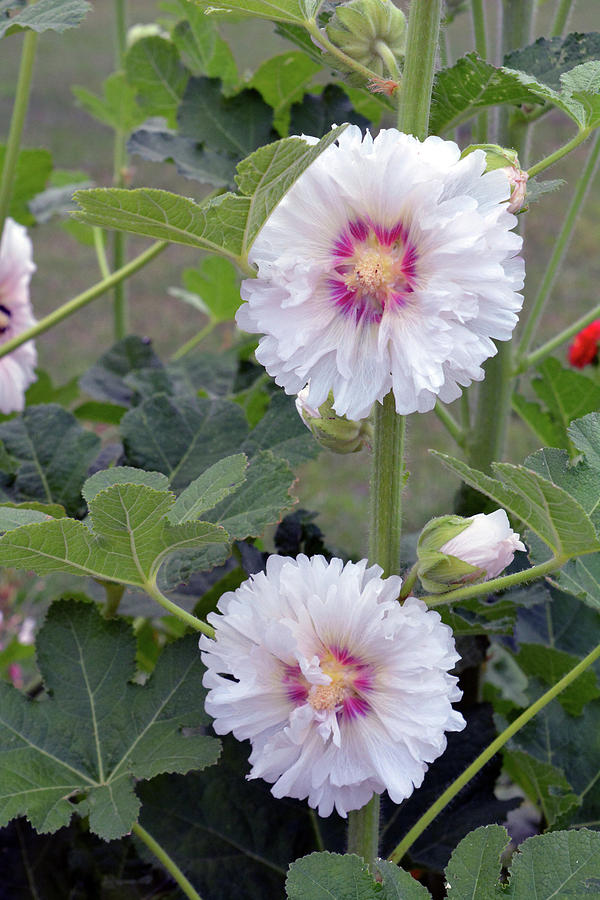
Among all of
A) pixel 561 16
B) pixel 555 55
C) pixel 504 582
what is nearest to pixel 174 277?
pixel 561 16

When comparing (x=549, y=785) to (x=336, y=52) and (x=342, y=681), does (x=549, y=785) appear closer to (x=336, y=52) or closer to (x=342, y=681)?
(x=342, y=681)

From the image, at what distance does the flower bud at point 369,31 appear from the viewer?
537 millimetres

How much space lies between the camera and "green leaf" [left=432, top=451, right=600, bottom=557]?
0.45 m

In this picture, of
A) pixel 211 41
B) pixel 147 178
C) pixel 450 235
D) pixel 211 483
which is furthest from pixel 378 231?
pixel 147 178

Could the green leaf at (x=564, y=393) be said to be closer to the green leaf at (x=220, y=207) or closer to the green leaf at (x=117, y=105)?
the green leaf at (x=220, y=207)

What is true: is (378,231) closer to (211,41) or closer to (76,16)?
(76,16)

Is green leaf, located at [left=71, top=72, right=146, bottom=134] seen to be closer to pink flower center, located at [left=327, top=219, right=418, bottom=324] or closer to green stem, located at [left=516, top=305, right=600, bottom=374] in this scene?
green stem, located at [left=516, top=305, right=600, bottom=374]

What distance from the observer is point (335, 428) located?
54 cm

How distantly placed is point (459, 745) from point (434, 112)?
0.43 meters

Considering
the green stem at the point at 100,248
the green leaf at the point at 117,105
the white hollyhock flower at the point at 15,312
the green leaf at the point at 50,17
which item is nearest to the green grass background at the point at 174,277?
the green leaf at the point at 117,105

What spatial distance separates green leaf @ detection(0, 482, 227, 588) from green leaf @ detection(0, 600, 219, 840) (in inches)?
4.5

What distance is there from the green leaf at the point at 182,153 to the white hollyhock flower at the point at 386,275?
38cm

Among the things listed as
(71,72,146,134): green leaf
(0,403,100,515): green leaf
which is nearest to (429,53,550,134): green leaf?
(0,403,100,515): green leaf

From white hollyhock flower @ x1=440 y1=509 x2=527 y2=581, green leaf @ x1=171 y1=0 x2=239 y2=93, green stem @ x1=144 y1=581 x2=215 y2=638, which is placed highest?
green leaf @ x1=171 y1=0 x2=239 y2=93
